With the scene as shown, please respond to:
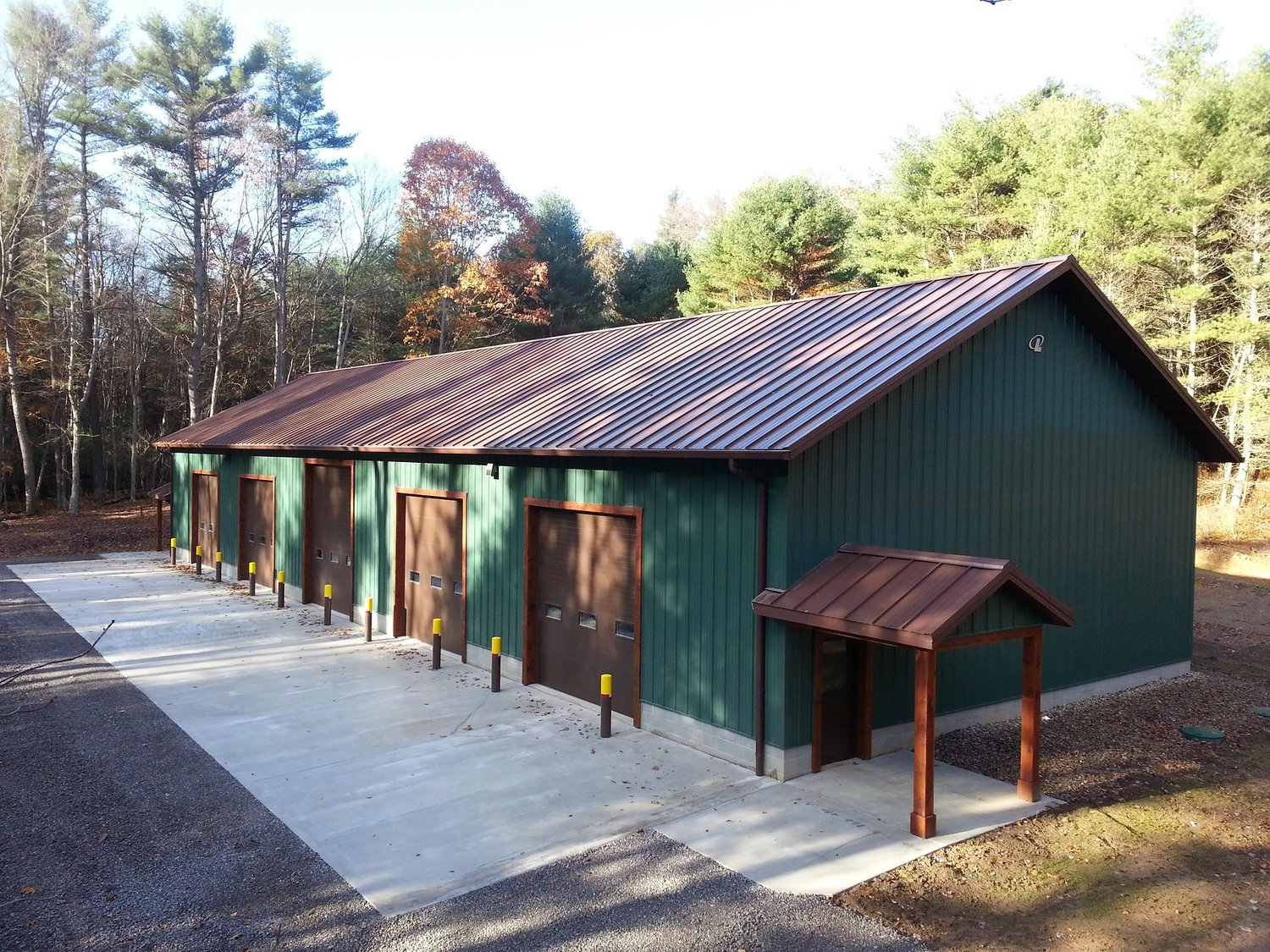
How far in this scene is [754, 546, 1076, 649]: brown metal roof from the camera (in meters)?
7.32

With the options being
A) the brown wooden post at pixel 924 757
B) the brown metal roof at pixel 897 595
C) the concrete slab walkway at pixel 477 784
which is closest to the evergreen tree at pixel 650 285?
the concrete slab walkway at pixel 477 784

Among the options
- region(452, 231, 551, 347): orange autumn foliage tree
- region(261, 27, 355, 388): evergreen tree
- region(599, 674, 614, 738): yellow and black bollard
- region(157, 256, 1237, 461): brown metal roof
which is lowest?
region(599, 674, 614, 738): yellow and black bollard

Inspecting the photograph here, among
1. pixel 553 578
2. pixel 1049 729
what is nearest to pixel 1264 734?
pixel 1049 729

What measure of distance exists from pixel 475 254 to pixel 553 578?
96.4ft

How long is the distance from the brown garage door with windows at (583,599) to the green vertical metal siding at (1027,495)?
2530 mm

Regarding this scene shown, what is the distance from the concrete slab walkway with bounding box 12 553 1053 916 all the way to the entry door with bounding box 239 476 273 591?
20.2 feet

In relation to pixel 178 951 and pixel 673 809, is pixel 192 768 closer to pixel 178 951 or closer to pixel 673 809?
pixel 178 951

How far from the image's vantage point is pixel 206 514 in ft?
76.3

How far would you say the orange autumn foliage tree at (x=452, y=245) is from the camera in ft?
123

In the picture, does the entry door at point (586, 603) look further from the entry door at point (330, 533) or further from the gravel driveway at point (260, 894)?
the entry door at point (330, 533)

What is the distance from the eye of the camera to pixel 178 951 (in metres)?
5.68

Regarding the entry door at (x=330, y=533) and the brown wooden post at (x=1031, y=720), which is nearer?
the brown wooden post at (x=1031, y=720)

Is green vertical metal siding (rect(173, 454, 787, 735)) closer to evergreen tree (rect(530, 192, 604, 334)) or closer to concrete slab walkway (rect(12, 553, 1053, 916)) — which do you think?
concrete slab walkway (rect(12, 553, 1053, 916))

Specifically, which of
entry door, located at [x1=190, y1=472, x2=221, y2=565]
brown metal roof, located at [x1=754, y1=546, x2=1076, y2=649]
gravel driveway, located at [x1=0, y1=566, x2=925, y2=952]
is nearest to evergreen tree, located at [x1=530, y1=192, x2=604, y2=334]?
entry door, located at [x1=190, y1=472, x2=221, y2=565]
